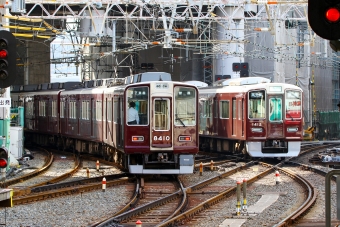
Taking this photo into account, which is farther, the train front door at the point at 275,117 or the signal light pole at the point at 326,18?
the train front door at the point at 275,117

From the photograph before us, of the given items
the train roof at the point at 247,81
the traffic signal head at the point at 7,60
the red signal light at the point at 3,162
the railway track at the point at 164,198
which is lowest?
the railway track at the point at 164,198

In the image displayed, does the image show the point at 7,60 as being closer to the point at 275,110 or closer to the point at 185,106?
the point at 185,106

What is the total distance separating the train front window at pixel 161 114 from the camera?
1733cm

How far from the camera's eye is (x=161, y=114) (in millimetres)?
17422

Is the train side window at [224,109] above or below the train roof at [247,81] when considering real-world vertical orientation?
below

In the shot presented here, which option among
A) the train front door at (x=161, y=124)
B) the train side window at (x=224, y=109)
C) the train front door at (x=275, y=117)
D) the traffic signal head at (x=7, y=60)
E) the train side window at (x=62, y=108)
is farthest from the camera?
the train side window at (x=62, y=108)

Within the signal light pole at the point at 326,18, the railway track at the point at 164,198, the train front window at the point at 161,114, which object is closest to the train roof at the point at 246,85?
the railway track at the point at 164,198

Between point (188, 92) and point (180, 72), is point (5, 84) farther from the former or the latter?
point (180, 72)

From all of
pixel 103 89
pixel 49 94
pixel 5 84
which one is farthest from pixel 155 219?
pixel 49 94

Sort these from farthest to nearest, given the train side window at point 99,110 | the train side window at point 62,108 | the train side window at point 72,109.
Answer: the train side window at point 62,108 < the train side window at point 72,109 < the train side window at point 99,110

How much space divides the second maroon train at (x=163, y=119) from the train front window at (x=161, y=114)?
0.07ft

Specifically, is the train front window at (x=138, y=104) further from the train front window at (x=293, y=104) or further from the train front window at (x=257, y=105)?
the train front window at (x=293, y=104)

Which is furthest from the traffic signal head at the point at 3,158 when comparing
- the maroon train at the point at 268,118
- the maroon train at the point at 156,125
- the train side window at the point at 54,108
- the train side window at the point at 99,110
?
the train side window at the point at 54,108

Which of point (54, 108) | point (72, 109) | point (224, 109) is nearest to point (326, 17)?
point (224, 109)
